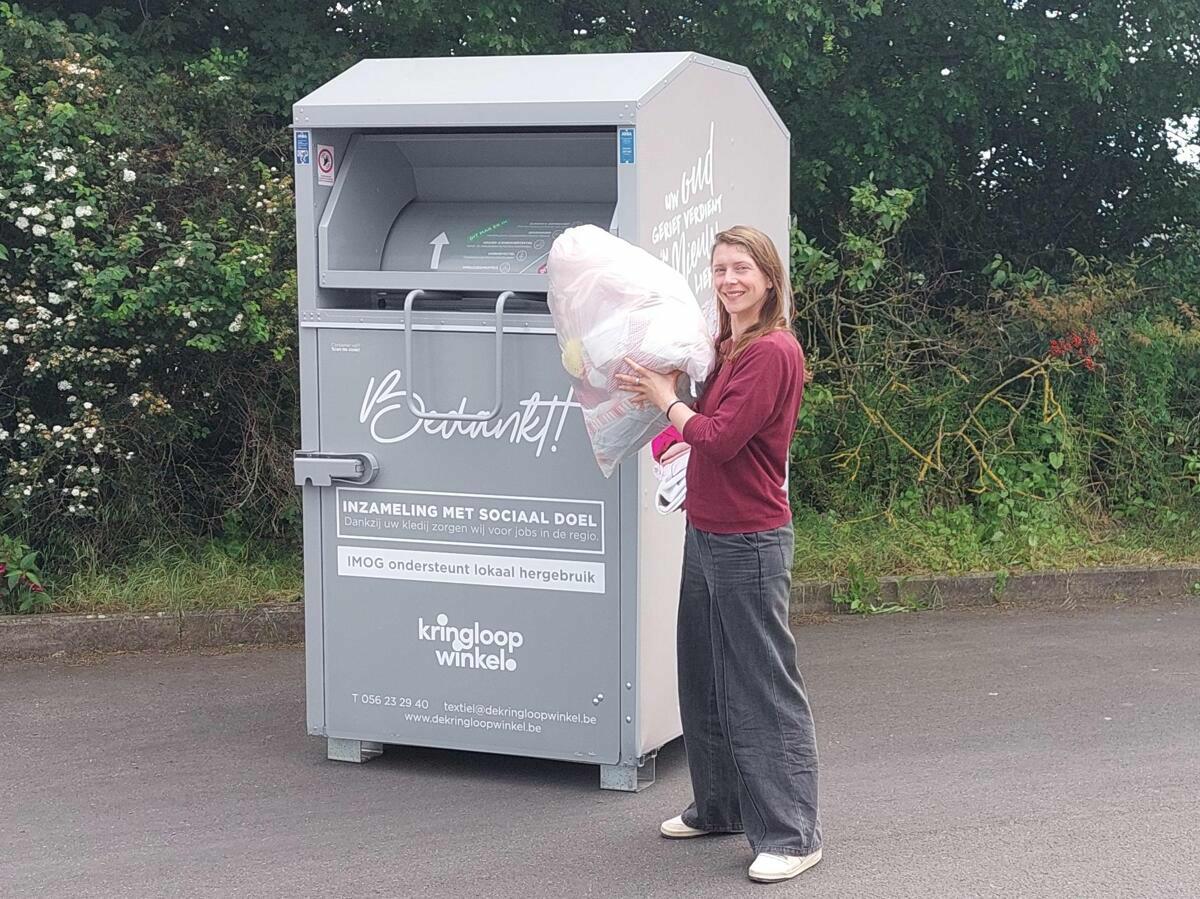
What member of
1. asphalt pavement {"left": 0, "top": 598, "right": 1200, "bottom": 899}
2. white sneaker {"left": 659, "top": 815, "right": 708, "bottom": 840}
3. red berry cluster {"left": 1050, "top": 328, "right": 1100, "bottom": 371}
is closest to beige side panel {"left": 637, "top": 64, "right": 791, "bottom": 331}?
white sneaker {"left": 659, "top": 815, "right": 708, "bottom": 840}

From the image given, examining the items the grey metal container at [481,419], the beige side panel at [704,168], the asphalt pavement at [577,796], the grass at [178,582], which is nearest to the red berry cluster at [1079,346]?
the asphalt pavement at [577,796]

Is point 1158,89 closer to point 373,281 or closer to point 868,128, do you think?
point 868,128

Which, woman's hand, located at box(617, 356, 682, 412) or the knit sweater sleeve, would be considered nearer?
the knit sweater sleeve

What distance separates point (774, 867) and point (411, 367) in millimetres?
1882

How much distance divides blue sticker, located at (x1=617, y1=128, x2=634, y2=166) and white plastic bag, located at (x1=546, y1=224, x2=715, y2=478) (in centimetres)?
32

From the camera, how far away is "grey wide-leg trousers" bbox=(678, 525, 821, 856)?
13.1 feet

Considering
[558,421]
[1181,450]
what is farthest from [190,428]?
[1181,450]

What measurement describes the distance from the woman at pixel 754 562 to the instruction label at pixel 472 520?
0.58 m

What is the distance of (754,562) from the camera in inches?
156

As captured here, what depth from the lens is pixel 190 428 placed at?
739 cm

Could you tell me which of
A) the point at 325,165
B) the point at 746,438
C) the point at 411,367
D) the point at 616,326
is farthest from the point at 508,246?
the point at 746,438

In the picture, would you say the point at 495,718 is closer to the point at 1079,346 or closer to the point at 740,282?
the point at 740,282

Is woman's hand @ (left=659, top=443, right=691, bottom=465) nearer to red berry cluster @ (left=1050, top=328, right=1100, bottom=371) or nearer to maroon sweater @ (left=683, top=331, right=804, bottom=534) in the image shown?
maroon sweater @ (left=683, top=331, right=804, bottom=534)

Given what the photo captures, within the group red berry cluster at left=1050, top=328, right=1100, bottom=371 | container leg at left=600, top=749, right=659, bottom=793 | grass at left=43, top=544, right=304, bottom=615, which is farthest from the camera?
red berry cluster at left=1050, top=328, right=1100, bottom=371
